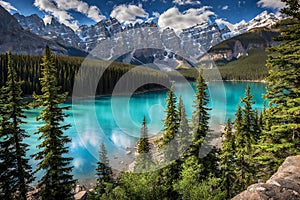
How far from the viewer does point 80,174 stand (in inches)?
959

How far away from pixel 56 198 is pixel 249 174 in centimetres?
1494

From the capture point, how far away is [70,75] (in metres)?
95.8

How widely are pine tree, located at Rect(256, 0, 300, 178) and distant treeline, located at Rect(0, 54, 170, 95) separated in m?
72.3

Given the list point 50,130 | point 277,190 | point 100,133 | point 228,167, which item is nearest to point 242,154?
point 228,167

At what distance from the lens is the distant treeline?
279ft

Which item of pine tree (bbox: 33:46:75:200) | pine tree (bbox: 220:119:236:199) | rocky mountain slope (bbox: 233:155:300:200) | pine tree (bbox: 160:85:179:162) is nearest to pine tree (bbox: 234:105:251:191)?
pine tree (bbox: 220:119:236:199)

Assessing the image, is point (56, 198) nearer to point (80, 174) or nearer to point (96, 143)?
point (80, 174)

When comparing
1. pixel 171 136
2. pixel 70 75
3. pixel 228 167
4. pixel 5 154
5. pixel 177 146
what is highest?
pixel 70 75

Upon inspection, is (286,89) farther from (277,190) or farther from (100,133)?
(100,133)

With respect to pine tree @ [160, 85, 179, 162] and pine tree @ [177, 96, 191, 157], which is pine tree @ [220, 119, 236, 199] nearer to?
pine tree @ [177, 96, 191, 157]

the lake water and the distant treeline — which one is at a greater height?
the distant treeline

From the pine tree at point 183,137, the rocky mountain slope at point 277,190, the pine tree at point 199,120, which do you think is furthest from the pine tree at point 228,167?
the rocky mountain slope at point 277,190

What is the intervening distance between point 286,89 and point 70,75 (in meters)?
97.6

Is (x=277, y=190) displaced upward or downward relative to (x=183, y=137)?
upward
